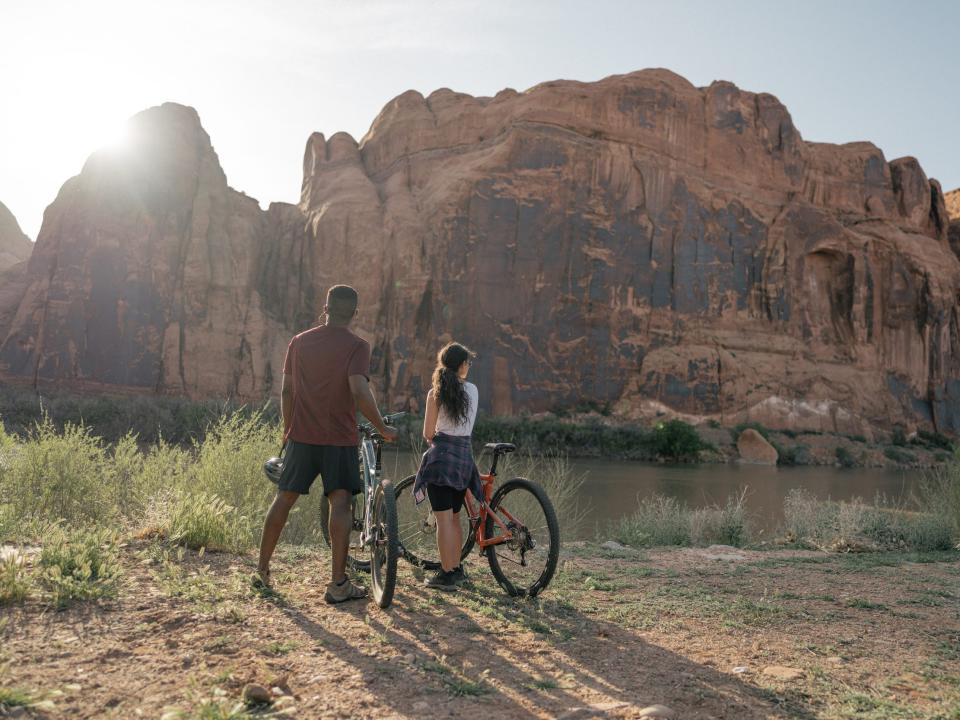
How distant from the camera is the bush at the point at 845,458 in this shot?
145ft

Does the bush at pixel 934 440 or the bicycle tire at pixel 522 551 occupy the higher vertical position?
the bicycle tire at pixel 522 551

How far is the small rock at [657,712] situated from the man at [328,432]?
2.02 m

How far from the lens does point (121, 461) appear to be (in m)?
7.02

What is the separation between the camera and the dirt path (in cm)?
279

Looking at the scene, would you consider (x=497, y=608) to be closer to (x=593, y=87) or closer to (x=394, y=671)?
(x=394, y=671)

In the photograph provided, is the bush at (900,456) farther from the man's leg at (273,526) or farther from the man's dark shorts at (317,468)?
the man's leg at (273,526)

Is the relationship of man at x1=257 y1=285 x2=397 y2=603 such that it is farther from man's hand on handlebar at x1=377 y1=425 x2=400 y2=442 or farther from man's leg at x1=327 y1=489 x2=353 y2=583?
man's hand on handlebar at x1=377 y1=425 x2=400 y2=442

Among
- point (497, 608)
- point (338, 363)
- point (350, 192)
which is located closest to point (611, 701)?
point (497, 608)

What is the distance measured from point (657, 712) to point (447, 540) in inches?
81.8

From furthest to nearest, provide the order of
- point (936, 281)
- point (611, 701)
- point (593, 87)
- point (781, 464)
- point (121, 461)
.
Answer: point (936, 281), point (593, 87), point (781, 464), point (121, 461), point (611, 701)

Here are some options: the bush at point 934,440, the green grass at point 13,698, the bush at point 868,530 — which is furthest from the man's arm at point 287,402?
the bush at point 934,440

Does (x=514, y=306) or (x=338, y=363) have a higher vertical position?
(x=514, y=306)

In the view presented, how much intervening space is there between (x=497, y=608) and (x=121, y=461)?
14.9 feet

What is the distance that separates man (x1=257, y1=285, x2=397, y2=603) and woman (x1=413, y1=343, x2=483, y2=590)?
18.8 inches
